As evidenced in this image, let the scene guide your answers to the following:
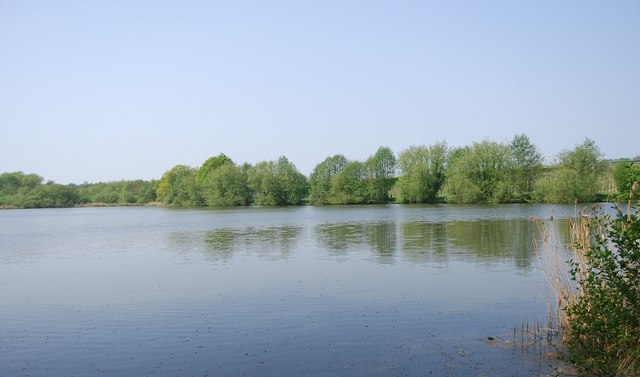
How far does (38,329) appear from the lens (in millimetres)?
11531

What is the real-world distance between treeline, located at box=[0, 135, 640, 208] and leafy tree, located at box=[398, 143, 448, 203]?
178 mm

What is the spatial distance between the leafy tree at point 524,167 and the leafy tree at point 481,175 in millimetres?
1285

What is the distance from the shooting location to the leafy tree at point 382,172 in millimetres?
96812

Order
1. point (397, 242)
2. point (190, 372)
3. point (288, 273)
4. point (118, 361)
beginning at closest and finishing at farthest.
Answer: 1. point (190, 372)
2. point (118, 361)
3. point (288, 273)
4. point (397, 242)

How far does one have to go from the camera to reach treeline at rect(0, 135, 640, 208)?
3066 inches

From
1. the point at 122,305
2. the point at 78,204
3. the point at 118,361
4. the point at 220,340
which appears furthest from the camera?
the point at 78,204

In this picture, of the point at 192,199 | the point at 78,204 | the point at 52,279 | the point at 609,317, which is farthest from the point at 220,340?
the point at 78,204

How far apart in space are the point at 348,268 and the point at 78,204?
5062 inches

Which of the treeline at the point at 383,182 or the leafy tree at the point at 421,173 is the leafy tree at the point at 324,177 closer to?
the treeline at the point at 383,182

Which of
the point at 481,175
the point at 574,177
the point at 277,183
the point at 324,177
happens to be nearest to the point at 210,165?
the point at 277,183

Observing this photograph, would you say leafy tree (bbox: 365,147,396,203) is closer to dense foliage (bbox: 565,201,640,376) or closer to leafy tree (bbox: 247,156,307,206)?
leafy tree (bbox: 247,156,307,206)

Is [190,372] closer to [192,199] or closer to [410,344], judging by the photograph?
[410,344]

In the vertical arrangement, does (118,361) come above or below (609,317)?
below

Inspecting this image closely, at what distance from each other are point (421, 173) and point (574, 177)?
24372 mm
